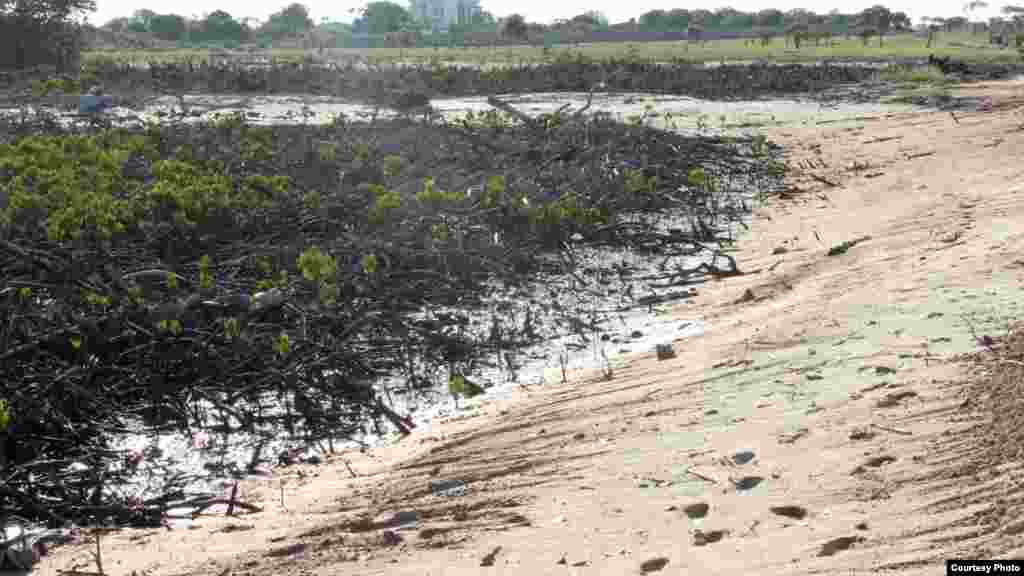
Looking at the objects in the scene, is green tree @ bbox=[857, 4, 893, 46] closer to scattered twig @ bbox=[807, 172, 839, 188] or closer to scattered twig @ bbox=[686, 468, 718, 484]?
scattered twig @ bbox=[807, 172, 839, 188]

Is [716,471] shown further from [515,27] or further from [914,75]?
Answer: [515,27]

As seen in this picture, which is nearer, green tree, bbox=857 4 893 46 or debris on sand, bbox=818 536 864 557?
debris on sand, bbox=818 536 864 557

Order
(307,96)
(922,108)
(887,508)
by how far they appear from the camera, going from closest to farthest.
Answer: (887,508)
(922,108)
(307,96)

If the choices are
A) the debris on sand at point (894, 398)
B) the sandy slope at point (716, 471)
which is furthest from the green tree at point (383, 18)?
the debris on sand at point (894, 398)

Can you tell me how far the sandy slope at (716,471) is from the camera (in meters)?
3.72

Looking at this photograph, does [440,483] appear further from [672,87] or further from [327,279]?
[672,87]

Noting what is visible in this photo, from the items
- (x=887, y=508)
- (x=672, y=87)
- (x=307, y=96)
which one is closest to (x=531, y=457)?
(x=887, y=508)

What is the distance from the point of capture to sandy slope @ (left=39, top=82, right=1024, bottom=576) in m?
3.72

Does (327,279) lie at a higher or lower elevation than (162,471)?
higher

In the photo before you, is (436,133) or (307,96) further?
(307,96)

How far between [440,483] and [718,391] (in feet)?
4.82

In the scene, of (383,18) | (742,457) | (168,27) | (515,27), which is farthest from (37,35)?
(383,18)

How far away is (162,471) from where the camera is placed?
19.2 ft

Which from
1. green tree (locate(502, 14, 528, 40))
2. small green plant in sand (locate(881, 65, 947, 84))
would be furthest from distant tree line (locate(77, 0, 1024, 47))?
small green plant in sand (locate(881, 65, 947, 84))
